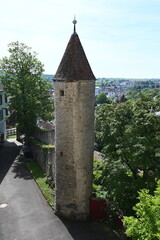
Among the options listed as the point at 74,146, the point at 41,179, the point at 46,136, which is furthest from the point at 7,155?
the point at 74,146

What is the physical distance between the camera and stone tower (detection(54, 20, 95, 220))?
665 inches

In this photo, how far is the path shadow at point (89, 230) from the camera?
16.2 m

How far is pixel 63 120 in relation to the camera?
17.4 metres

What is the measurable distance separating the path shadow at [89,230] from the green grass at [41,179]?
3.15 metres


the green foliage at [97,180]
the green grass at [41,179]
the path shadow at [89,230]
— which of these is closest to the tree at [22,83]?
the green grass at [41,179]

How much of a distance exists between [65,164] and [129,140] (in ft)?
15.7

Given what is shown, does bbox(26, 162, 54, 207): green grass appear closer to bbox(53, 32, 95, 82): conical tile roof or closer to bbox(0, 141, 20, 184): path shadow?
bbox(0, 141, 20, 184): path shadow

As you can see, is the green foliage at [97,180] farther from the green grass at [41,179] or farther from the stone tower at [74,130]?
the green grass at [41,179]

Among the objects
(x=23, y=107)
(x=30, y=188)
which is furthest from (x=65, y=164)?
(x=23, y=107)

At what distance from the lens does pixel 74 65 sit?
1695 cm

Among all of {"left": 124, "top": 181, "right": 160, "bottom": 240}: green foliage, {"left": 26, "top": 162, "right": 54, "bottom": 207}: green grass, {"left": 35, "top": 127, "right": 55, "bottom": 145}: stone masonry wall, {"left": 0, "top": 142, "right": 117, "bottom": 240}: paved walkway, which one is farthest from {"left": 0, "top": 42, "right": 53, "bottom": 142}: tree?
{"left": 124, "top": 181, "right": 160, "bottom": 240}: green foliage

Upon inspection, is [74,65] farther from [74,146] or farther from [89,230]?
[89,230]

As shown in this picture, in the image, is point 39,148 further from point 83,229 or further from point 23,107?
point 83,229

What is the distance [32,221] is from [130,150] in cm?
844
